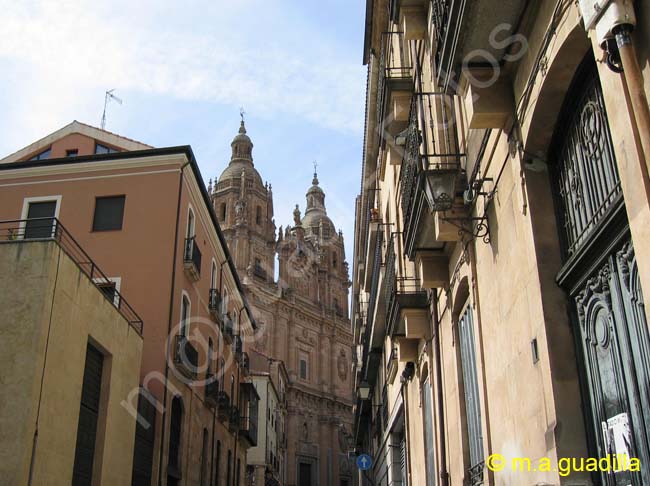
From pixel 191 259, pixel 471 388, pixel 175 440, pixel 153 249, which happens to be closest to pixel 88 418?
pixel 175 440

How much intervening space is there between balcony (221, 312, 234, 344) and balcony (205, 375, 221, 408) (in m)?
2.11

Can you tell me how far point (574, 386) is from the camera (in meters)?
5.75

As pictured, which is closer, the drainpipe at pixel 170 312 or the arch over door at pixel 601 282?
the arch over door at pixel 601 282

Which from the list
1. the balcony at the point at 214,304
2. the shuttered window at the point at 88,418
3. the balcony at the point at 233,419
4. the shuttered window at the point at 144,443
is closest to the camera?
the shuttered window at the point at 88,418

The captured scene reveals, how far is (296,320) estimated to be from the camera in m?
70.9

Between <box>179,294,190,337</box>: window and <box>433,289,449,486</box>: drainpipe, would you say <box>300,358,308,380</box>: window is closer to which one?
<box>179,294,190,337</box>: window

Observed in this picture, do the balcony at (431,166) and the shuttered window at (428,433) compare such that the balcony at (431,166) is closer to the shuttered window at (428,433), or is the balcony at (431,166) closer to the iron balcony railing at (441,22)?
the iron balcony railing at (441,22)

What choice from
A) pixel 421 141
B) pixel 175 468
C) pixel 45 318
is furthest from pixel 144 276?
pixel 421 141

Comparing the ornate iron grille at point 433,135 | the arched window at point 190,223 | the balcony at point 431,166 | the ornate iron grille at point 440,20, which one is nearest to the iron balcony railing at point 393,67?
the balcony at point 431,166

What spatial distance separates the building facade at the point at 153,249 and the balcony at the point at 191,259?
0.03m

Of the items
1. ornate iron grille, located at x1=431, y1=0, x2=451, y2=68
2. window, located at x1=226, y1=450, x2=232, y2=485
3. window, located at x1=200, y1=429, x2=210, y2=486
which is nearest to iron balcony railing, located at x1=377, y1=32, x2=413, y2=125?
ornate iron grille, located at x1=431, y1=0, x2=451, y2=68

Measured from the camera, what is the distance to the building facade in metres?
17.8

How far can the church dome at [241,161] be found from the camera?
234 feet

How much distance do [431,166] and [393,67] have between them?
13.9 feet
